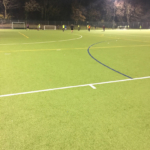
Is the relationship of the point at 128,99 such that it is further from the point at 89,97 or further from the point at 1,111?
the point at 1,111

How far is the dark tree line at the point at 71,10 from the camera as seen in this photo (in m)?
57.7

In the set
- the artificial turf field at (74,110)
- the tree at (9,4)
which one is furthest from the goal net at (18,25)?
the artificial turf field at (74,110)

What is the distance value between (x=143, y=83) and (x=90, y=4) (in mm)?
78090

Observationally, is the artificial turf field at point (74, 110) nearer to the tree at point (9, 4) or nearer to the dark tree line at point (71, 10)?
the tree at point (9, 4)

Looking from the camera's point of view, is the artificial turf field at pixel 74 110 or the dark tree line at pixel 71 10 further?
the dark tree line at pixel 71 10

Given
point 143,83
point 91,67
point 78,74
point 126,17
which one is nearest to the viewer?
point 143,83

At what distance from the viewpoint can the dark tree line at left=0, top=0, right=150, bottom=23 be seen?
57684 millimetres

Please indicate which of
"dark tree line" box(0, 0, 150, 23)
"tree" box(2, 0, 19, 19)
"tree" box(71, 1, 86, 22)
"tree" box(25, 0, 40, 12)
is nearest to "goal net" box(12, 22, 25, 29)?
"tree" box(25, 0, 40, 12)

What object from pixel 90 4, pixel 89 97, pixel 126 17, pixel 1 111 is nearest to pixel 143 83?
pixel 89 97

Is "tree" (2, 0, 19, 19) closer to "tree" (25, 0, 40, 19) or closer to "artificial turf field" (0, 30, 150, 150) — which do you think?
"tree" (25, 0, 40, 19)

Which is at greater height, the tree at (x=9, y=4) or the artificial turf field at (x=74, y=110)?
the tree at (x=9, y=4)

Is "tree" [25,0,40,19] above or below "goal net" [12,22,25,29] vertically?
above

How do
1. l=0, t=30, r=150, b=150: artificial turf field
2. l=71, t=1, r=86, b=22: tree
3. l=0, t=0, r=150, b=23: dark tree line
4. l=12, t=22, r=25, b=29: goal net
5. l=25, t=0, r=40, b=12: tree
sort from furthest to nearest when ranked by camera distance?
l=71, t=1, r=86, b=22: tree
l=0, t=0, r=150, b=23: dark tree line
l=25, t=0, r=40, b=12: tree
l=12, t=22, r=25, b=29: goal net
l=0, t=30, r=150, b=150: artificial turf field

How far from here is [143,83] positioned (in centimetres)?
606
